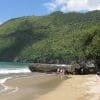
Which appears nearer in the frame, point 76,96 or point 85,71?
point 76,96

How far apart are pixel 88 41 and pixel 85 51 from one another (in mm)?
3335

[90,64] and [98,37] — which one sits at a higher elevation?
[98,37]

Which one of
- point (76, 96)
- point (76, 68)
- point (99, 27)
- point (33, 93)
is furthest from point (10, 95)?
point (99, 27)

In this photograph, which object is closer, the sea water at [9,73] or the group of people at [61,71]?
the sea water at [9,73]

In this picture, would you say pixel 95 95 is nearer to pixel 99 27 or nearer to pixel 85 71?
pixel 85 71

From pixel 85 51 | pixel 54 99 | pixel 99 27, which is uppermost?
pixel 99 27

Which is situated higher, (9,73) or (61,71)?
(61,71)

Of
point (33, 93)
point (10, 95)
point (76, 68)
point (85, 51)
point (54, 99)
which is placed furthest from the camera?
point (85, 51)

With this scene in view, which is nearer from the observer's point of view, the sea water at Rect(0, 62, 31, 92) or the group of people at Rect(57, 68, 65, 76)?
the sea water at Rect(0, 62, 31, 92)

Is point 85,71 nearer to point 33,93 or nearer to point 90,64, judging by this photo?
point 90,64

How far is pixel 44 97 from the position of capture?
3097 centimetres

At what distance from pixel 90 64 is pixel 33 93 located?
4043 cm

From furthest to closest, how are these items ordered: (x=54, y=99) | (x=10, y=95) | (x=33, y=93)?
(x=33, y=93) < (x=10, y=95) < (x=54, y=99)

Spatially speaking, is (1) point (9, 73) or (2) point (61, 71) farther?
(1) point (9, 73)
